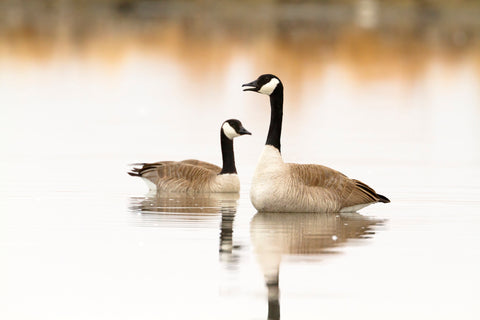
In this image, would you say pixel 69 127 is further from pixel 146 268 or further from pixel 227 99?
pixel 146 268

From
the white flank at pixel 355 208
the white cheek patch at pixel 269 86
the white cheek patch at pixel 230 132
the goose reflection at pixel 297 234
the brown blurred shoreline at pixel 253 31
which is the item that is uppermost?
the brown blurred shoreline at pixel 253 31

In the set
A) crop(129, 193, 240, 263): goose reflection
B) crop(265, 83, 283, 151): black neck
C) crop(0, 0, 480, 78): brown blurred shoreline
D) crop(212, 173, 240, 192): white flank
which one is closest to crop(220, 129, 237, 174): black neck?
crop(212, 173, 240, 192): white flank

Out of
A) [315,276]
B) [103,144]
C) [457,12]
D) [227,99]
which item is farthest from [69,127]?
[457,12]

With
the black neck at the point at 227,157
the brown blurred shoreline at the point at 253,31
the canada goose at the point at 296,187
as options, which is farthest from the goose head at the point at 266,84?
the brown blurred shoreline at the point at 253,31

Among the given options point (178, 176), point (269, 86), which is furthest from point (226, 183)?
point (269, 86)

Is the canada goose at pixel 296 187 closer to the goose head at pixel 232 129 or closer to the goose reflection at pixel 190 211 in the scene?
the goose reflection at pixel 190 211

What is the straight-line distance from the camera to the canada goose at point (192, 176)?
16016 mm

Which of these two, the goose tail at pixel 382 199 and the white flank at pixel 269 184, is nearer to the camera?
the white flank at pixel 269 184

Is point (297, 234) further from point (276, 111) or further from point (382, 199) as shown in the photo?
point (276, 111)

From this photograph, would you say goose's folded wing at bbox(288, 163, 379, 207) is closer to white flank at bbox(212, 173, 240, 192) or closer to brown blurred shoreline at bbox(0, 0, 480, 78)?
white flank at bbox(212, 173, 240, 192)

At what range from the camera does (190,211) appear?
46.4ft

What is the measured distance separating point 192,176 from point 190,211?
7.11 feet

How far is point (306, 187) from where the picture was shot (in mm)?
13805

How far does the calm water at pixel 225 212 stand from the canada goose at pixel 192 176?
289 mm
